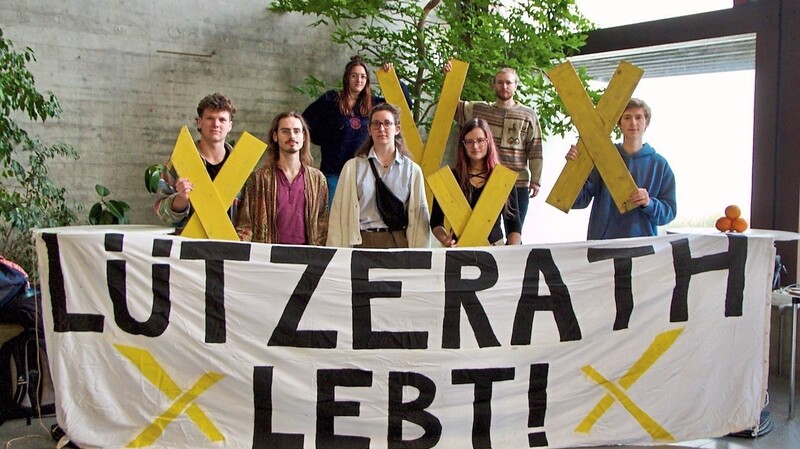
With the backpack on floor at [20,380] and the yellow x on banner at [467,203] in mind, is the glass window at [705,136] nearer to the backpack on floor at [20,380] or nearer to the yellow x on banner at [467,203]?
the yellow x on banner at [467,203]

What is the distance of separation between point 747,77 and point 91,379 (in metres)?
3.81

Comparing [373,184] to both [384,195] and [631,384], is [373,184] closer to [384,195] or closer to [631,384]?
[384,195]

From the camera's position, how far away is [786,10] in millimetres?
3799

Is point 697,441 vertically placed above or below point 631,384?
below

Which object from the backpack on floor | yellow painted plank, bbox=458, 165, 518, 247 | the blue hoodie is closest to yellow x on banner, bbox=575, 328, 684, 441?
the blue hoodie

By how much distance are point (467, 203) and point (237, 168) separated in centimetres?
91

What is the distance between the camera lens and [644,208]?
2.94 meters

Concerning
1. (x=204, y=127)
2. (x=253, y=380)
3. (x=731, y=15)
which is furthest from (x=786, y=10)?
(x=253, y=380)

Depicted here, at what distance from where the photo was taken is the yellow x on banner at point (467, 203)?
2.75 meters

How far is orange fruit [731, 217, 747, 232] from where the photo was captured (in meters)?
2.88

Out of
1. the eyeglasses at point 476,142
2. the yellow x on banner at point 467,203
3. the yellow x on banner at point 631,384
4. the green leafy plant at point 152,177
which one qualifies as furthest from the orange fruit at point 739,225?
the green leafy plant at point 152,177

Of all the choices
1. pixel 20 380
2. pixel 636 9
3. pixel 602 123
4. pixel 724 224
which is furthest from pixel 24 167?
pixel 636 9

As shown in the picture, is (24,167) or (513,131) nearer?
(513,131)

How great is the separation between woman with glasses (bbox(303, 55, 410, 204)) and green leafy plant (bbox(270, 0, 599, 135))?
94 cm
